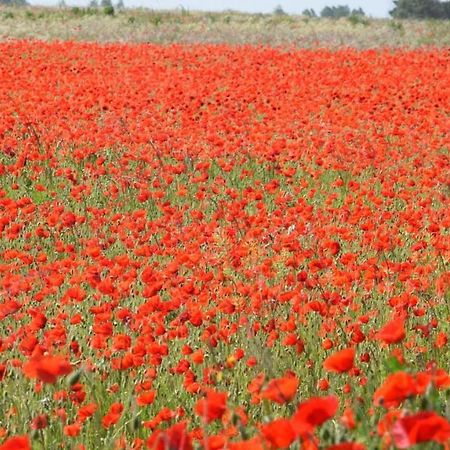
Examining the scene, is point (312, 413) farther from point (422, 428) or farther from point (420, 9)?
point (420, 9)

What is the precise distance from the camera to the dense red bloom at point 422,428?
1651 millimetres

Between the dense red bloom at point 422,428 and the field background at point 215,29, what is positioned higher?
the dense red bloom at point 422,428

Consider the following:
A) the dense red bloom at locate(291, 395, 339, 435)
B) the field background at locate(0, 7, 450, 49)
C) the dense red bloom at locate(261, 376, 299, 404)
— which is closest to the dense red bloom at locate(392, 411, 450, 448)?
the dense red bloom at locate(291, 395, 339, 435)

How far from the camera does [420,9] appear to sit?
207 ft

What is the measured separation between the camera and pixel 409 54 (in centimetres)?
1775

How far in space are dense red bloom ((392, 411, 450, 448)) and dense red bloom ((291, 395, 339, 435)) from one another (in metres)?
0.14

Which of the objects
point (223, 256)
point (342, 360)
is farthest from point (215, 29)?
point (342, 360)

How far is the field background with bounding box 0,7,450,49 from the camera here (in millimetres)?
23469

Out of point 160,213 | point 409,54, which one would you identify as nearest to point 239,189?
point 160,213

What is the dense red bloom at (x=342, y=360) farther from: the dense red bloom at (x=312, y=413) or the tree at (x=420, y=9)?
the tree at (x=420, y=9)

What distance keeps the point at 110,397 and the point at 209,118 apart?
21.8ft

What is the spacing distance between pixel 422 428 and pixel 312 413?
0.75 feet

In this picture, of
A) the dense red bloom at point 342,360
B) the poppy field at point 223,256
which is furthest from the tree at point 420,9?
the dense red bloom at point 342,360

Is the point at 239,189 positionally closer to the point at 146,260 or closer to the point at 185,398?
the point at 146,260
